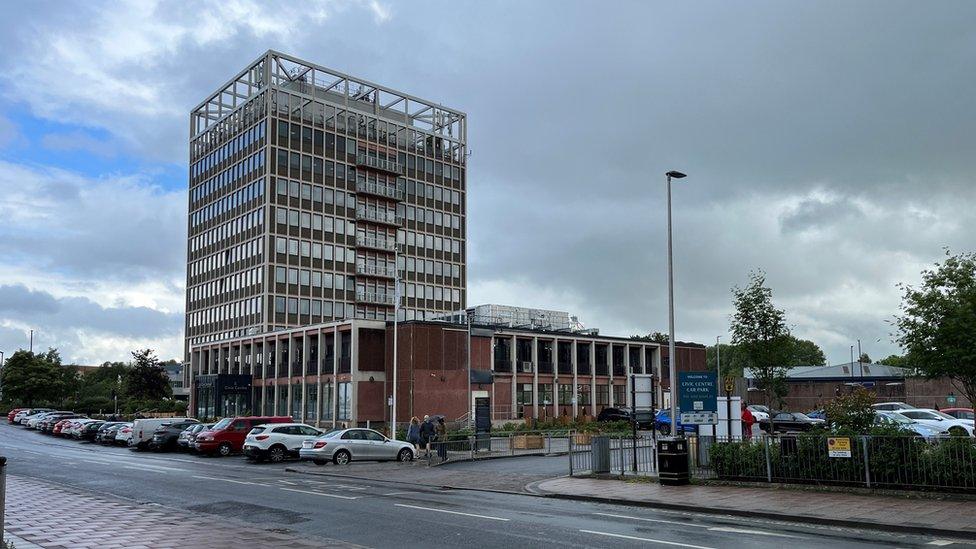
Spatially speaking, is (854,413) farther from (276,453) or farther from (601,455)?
(276,453)

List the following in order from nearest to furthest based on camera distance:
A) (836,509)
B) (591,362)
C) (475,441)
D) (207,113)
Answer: (836,509), (475,441), (591,362), (207,113)

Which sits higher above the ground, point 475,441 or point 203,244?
point 203,244

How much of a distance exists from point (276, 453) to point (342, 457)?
4.35 meters

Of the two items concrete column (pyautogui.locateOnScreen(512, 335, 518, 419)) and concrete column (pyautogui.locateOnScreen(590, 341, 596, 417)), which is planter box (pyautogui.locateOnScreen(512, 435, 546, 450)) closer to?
concrete column (pyautogui.locateOnScreen(512, 335, 518, 419))

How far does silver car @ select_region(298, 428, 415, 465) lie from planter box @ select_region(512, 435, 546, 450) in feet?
18.3

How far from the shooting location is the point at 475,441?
34500 millimetres

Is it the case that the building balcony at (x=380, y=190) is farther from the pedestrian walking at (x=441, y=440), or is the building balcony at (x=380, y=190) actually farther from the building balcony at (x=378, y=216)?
the pedestrian walking at (x=441, y=440)

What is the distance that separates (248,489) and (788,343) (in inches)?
891

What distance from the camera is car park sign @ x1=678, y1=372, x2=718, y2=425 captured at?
23.9 m

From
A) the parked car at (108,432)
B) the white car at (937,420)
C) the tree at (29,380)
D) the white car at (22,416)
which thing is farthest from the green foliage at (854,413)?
the tree at (29,380)

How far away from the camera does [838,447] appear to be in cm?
2012

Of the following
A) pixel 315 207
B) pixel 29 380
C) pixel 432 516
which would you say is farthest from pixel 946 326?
pixel 29 380

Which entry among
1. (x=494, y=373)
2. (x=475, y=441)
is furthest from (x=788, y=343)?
(x=494, y=373)

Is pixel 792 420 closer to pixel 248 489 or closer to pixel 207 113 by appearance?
pixel 248 489
